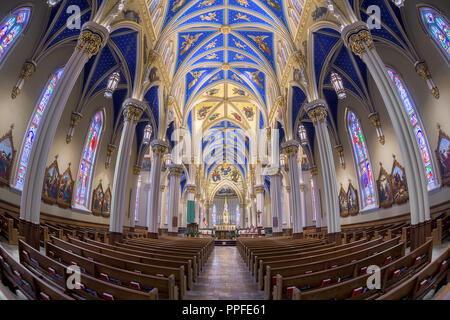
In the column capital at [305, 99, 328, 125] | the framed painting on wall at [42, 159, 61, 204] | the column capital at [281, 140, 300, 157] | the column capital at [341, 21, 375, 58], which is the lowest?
the framed painting on wall at [42, 159, 61, 204]

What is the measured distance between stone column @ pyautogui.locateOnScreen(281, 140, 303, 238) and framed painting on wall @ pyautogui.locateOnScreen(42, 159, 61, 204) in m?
14.3

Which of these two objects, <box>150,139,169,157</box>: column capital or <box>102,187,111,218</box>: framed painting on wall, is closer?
<box>150,139,169,157</box>: column capital

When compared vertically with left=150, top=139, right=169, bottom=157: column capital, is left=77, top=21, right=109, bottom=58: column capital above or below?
above

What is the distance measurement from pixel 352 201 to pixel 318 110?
28.2 feet

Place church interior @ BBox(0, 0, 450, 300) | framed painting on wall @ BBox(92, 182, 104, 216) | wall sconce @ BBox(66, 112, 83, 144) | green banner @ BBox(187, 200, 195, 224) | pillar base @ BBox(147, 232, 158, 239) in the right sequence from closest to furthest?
church interior @ BBox(0, 0, 450, 300), wall sconce @ BBox(66, 112, 83, 144), pillar base @ BBox(147, 232, 158, 239), framed painting on wall @ BBox(92, 182, 104, 216), green banner @ BBox(187, 200, 195, 224)

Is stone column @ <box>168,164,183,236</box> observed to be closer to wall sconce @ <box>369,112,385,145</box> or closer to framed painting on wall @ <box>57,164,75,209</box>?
framed painting on wall @ <box>57,164,75,209</box>

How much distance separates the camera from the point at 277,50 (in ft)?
54.7

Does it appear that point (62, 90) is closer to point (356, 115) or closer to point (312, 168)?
point (356, 115)

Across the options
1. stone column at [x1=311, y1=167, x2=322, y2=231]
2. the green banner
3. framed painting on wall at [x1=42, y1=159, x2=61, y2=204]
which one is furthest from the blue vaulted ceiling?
the green banner

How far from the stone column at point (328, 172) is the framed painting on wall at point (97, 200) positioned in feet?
49.7

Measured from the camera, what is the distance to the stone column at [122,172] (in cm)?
1004

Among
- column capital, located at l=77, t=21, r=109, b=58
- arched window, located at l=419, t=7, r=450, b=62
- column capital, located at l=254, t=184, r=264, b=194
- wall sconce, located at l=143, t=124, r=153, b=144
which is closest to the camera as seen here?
column capital, located at l=77, t=21, r=109, b=58

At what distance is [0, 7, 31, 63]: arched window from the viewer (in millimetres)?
8789

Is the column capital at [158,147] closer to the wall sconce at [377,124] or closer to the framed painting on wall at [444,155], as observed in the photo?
the wall sconce at [377,124]
